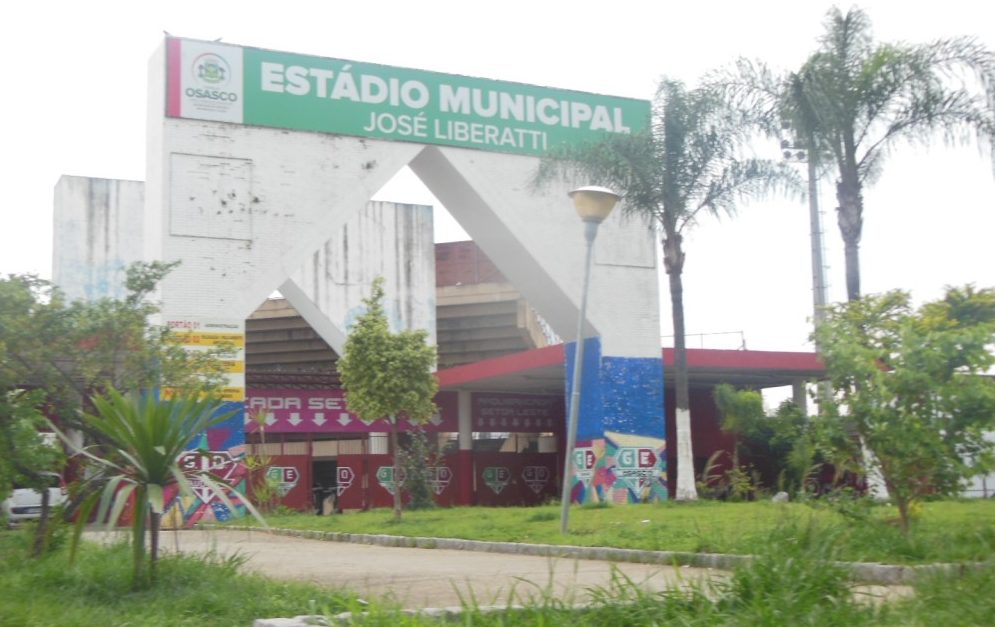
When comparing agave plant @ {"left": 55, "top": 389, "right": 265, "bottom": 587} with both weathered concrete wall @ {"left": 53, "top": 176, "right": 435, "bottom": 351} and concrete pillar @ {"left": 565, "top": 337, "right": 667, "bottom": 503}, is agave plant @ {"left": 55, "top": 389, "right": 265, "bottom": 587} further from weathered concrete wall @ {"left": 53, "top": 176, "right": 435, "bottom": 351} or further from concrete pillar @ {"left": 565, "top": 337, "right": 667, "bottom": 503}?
weathered concrete wall @ {"left": 53, "top": 176, "right": 435, "bottom": 351}

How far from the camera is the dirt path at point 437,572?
8.50 meters

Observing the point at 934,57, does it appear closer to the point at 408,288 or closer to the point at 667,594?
the point at 667,594

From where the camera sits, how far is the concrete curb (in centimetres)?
869

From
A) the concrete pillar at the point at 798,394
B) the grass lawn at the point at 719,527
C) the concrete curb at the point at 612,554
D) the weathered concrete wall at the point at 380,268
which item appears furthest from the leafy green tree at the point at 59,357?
the concrete pillar at the point at 798,394

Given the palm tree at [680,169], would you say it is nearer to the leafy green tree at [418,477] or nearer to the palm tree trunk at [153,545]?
the leafy green tree at [418,477]

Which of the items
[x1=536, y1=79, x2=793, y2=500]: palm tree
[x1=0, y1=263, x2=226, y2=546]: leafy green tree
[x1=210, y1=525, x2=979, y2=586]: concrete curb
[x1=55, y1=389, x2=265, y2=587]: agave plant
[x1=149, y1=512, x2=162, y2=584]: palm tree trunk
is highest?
[x1=536, y1=79, x2=793, y2=500]: palm tree

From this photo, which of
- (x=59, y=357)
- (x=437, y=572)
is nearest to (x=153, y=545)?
(x=437, y=572)

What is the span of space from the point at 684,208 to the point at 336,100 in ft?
25.3

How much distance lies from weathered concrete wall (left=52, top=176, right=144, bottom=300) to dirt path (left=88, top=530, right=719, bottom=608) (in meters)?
17.2

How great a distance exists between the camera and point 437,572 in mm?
11609

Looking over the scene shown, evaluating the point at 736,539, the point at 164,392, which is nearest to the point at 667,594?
the point at 736,539

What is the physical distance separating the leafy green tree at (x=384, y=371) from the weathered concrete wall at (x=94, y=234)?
13.4 m

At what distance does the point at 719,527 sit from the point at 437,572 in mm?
3983

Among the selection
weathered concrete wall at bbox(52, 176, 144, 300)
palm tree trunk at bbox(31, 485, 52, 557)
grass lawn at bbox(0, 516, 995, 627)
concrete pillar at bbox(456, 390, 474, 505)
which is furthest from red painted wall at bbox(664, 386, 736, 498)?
grass lawn at bbox(0, 516, 995, 627)
